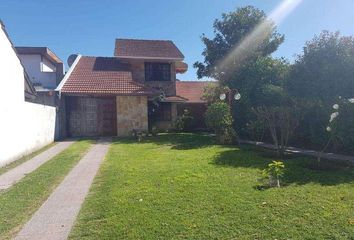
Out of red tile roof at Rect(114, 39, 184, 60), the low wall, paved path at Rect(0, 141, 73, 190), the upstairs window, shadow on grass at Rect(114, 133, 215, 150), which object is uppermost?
red tile roof at Rect(114, 39, 184, 60)

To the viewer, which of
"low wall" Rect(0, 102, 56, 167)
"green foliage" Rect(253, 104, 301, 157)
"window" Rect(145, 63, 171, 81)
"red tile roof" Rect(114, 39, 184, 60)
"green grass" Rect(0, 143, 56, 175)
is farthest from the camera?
"window" Rect(145, 63, 171, 81)

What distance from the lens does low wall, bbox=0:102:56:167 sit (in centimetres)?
1081

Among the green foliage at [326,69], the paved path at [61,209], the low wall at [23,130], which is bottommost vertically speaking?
the paved path at [61,209]

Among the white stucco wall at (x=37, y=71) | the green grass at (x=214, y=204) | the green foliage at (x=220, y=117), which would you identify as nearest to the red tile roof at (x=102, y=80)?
the white stucco wall at (x=37, y=71)

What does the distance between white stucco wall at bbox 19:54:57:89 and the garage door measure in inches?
197

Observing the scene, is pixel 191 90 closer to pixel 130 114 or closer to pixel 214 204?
pixel 130 114

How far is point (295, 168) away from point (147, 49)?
18.9 m

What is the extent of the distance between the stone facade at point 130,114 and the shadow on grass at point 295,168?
955cm

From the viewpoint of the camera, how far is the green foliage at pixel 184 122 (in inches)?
941

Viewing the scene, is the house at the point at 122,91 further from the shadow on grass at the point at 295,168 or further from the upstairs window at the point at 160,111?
the shadow on grass at the point at 295,168

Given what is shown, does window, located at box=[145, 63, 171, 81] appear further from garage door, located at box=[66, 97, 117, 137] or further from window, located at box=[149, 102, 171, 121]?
garage door, located at box=[66, 97, 117, 137]

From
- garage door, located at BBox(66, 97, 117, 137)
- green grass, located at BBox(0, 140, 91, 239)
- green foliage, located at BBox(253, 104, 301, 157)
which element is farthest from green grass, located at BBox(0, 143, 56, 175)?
green foliage, located at BBox(253, 104, 301, 157)

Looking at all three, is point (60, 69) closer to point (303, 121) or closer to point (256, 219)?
point (303, 121)

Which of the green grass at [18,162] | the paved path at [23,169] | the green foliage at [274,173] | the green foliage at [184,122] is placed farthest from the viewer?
the green foliage at [184,122]
